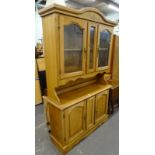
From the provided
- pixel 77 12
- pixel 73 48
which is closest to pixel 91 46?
pixel 73 48

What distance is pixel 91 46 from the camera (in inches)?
85.4

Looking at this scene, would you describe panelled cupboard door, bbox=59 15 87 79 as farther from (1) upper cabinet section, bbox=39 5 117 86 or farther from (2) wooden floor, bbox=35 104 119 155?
(2) wooden floor, bbox=35 104 119 155

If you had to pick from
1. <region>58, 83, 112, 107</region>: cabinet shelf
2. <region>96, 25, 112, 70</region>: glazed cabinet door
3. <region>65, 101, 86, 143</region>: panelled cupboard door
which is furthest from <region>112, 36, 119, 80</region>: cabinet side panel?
<region>65, 101, 86, 143</region>: panelled cupboard door

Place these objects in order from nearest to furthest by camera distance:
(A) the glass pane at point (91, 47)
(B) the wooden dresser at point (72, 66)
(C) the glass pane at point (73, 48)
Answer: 1. (B) the wooden dresser at point (72, 66)
2. (C) the glass pane at point (73, 48)
3. (A) the glass pane at point (91, 47)

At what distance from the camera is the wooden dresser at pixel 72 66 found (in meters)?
1.69

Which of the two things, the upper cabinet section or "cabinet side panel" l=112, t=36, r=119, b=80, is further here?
"cabinet side panel" l=112, t=36, r=119, b=80

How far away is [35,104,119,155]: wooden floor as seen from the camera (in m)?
2.01

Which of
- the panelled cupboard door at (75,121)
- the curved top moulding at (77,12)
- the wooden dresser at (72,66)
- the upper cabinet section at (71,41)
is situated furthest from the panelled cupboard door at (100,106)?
the curved top moulding at (77,12)

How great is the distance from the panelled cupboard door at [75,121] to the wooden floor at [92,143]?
19 centimetres

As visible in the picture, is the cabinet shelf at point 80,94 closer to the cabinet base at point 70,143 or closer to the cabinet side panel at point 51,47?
the cabinet side panel at point 51,47
